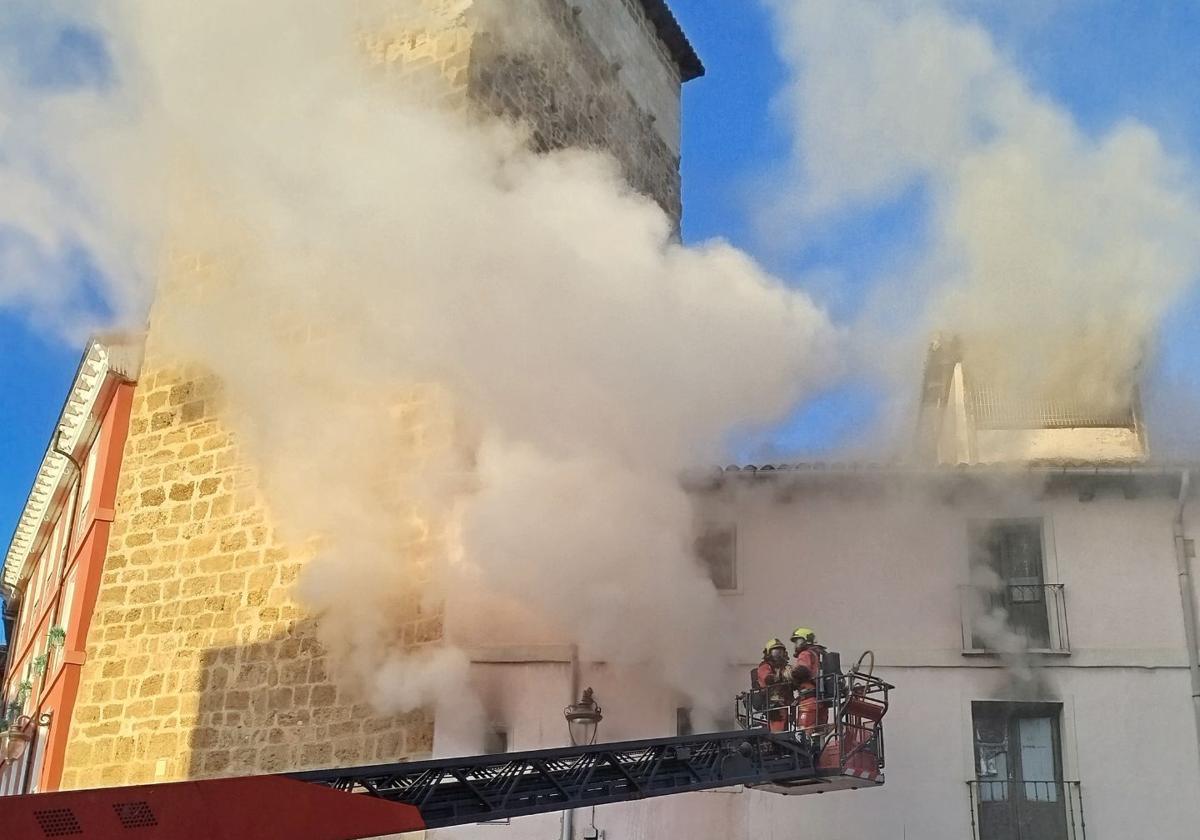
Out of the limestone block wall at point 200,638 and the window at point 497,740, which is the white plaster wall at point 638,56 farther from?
the window at point 497,740

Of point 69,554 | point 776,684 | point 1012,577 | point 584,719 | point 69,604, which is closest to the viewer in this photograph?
point 776,684

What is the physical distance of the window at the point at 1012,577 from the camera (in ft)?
24.5

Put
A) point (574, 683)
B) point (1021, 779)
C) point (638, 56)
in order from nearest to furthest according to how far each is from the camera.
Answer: point (574, 683) < point (1021, 779) < point (638, 56)

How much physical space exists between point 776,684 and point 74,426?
7.62 metres

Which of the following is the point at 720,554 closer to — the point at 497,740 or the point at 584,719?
the point at 584,719

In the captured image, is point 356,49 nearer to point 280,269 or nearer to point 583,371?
point 280,269

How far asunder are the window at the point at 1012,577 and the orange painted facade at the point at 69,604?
19.4 ft

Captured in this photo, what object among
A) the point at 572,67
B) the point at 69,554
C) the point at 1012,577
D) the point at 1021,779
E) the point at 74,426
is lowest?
the point at 1021,779

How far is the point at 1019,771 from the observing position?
23.6 ft

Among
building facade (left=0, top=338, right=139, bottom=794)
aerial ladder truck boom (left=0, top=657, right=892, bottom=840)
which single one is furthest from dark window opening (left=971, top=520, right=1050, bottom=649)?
building facade (left=0, top=338, right=139, bottom=794)

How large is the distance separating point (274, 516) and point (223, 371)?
4.12 feet

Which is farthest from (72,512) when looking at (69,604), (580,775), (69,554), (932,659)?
(580,775)

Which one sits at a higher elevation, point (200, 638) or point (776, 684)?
point (200, 638)

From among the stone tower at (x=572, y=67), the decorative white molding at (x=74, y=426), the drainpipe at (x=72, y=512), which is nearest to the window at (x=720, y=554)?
the stone tower at (x=572, y=67)
